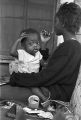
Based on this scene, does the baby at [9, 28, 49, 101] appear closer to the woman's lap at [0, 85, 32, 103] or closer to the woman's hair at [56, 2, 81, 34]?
the woman's lap at [0, 85, 32, 103]

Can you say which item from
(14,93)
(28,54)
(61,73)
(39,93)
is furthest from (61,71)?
(28,54)

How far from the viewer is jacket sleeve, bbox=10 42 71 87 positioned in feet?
8.29

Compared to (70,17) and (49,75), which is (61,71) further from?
(70,17)

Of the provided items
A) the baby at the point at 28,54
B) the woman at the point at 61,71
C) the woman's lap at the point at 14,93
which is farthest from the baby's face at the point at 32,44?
the woman's lap at the point at 14,93

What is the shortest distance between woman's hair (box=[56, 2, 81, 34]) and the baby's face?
1.41 feet

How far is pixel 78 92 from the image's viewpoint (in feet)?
7.05

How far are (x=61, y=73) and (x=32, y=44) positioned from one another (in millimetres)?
638

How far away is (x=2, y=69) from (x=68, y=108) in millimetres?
2237

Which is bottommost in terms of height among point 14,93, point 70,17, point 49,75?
point 14,93

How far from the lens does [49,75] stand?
256 cm

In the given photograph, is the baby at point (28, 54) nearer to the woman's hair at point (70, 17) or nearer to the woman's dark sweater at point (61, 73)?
the woman's dark sweater at point (61, 73)

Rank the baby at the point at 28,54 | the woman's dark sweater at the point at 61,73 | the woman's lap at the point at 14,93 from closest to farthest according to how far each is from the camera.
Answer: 1. the woman's dark sweater at the point at 61,73
2. the woman's lap at the point at 14,93
3. the baby at the point at 28,54

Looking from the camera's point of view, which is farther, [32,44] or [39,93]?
[32,44]

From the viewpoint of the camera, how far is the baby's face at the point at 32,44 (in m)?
3.04
